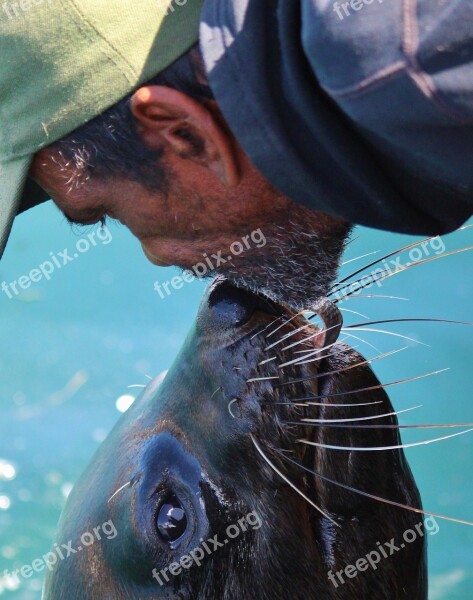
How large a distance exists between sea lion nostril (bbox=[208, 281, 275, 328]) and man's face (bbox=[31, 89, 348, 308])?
0.15 feet

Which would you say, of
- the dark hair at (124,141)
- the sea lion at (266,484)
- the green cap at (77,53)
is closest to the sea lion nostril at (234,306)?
the sea lion at (266,484)

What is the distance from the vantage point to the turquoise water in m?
6.15

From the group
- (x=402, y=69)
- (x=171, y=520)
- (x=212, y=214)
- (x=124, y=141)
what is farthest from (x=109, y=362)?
(x=402, y=69)

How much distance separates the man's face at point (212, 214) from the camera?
271 cm

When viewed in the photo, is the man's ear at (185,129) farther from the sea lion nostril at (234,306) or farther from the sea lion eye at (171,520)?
the sea lion eye at (171,520)

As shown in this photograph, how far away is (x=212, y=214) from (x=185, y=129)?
0.29m

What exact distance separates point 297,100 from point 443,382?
14.7 ft

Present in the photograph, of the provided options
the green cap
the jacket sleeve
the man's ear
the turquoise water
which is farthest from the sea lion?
the turquoise water

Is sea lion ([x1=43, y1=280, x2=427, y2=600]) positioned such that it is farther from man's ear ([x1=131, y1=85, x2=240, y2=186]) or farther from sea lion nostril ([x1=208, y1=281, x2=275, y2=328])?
man's ear ([x1=131, y1=85, x2=240, y2=186])

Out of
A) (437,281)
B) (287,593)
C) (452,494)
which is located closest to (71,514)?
(287,593)

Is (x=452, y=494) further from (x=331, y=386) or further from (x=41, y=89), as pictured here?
(x=41, y=89)

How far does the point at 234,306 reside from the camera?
9.86 feet

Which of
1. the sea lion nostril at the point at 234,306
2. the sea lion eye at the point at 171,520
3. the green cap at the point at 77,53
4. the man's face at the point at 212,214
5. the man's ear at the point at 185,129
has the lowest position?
the sea lion eye at the point at 171,520

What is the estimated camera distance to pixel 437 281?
7020 mm
